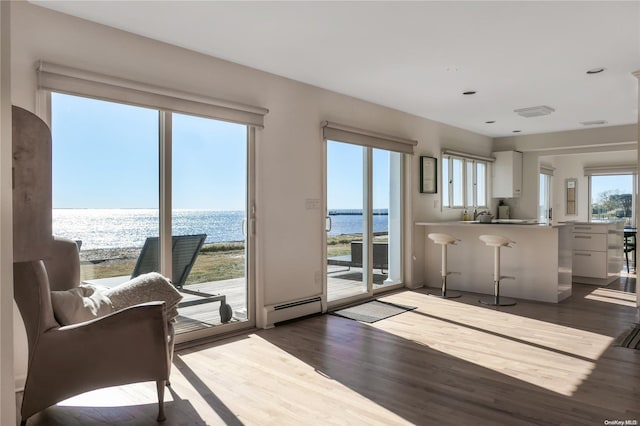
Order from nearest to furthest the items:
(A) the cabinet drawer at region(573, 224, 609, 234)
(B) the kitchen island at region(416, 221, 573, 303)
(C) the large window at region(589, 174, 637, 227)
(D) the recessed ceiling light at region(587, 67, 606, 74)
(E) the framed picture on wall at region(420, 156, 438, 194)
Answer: (D) the recessed ceiling light at region(587, 67, 606, 74)
(B) the kitchen island at region(416, 221, 573, 303)
(E) the framed picture on wall at region(420, 156, 438, 194)
(A) the cabinet drawer at region(573, 224, 609, 234)
(C) the large window at region(589, 174, 637, 227)

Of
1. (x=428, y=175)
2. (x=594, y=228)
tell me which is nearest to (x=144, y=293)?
(x=428, y=175)

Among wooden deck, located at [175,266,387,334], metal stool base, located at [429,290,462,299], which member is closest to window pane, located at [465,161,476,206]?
metal stool base, located at [429,290,462,299]

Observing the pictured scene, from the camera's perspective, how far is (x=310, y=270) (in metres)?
4.80

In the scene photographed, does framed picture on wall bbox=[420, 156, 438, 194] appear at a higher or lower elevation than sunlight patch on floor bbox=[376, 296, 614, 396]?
higher

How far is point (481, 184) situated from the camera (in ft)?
27.0

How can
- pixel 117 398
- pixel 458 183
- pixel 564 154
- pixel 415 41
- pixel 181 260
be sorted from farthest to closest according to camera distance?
Answer: pixel 564 154
pixel 458 183
pixel 181 260
pixel 415 41
pixel 117 398

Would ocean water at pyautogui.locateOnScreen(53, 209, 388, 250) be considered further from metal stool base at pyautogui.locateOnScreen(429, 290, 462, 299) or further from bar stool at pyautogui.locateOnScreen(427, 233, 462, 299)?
metal stool base at pyautogui.locateOnScreen(429, 290, 462, 299)

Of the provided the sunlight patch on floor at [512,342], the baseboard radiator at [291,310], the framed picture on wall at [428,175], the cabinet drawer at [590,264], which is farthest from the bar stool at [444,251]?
the cabinet drawer at [590,264]

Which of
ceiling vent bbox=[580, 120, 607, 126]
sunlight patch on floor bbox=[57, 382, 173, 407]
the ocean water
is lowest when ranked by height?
sunlight patch on floor bbox=[57, 382, 173, 407]

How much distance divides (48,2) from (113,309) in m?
2.02

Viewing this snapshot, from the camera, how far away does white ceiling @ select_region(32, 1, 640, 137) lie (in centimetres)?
298

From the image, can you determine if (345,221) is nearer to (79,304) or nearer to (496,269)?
(496,269)

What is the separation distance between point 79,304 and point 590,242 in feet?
22.8

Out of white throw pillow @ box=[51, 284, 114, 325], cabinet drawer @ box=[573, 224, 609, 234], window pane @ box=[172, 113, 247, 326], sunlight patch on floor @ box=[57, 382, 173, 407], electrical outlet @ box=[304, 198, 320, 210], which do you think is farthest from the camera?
cabinet drawer @ box=[573, 224, 609, 234]
